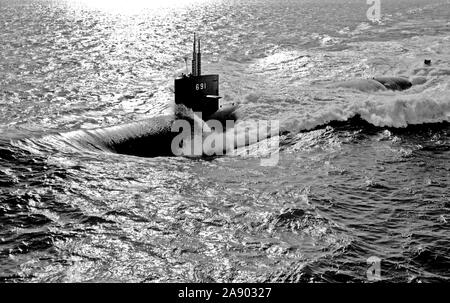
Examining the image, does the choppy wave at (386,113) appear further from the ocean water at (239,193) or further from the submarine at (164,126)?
the submarine at (164,126)

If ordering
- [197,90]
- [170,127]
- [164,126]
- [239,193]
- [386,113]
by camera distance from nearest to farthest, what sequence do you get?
[239,193], [164,126], [170,127], [197,90], [386,113]

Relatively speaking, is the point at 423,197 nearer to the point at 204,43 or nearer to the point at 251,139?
the point at 251,139

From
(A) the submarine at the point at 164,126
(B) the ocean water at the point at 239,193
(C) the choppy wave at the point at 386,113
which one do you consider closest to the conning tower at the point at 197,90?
(A) the submarine at the point at 164,126

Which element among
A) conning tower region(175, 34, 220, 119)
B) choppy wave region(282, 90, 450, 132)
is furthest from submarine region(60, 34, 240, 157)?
choppy wave region(282, 90, 450, 132)

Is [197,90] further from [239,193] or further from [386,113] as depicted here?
[239,193]

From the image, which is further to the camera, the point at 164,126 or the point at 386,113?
the point at 386,113

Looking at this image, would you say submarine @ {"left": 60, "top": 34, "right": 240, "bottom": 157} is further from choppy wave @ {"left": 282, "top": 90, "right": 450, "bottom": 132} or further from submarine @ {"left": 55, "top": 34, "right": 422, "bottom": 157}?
choppy wave @ {"left": 282, "top": 90, "right": 450, "bottom": 132}

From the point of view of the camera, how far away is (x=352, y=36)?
67.2 metres

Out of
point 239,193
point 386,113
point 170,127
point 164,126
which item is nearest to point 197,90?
point 170,127

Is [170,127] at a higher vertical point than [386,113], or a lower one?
lower

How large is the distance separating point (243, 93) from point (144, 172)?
1757 cm

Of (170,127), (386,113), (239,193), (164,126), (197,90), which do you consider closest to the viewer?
(239,193)

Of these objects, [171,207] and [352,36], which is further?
[352,36]
